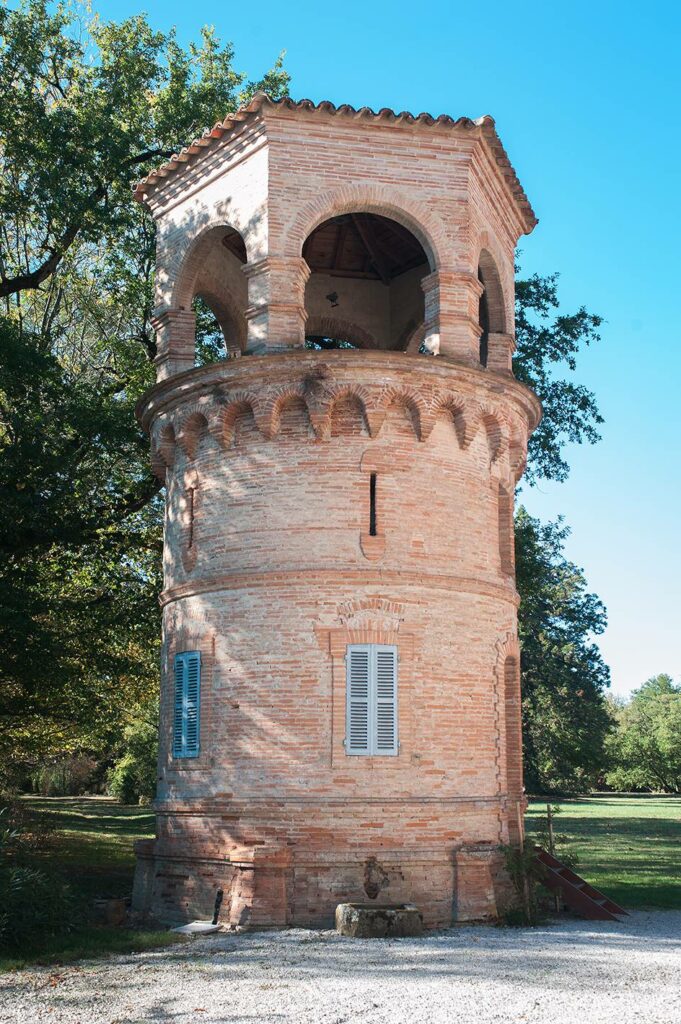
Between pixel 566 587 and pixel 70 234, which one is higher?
pixel 70 234

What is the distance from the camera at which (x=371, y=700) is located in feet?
55.2

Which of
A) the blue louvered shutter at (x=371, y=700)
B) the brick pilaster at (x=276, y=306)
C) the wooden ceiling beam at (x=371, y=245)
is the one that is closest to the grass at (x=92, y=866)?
the blue louvered shutter at (x=371, y=700)

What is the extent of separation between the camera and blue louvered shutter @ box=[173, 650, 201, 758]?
17.7 meters

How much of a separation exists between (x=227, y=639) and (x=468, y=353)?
637cm

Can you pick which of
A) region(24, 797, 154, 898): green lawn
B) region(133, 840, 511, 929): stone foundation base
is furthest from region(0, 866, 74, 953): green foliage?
region(24, 797, 154, 898): green lawn

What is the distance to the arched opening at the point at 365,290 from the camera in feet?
76.7

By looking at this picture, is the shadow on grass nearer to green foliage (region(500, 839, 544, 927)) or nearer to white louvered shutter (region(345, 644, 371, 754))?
white louvered shutter (region(345, 644, 371, 754))

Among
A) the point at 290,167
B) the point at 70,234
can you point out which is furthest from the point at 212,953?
the point at 70,234

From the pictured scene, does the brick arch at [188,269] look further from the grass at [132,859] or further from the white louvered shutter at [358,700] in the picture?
the grass at [132,859]

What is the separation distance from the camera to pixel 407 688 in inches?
669

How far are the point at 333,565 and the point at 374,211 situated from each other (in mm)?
6426

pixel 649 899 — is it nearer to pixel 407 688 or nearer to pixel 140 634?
pixel 407 688

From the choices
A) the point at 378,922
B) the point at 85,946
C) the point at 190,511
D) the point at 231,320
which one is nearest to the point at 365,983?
the point at 378,922

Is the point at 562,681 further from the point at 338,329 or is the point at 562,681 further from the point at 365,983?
the point at 365,983
